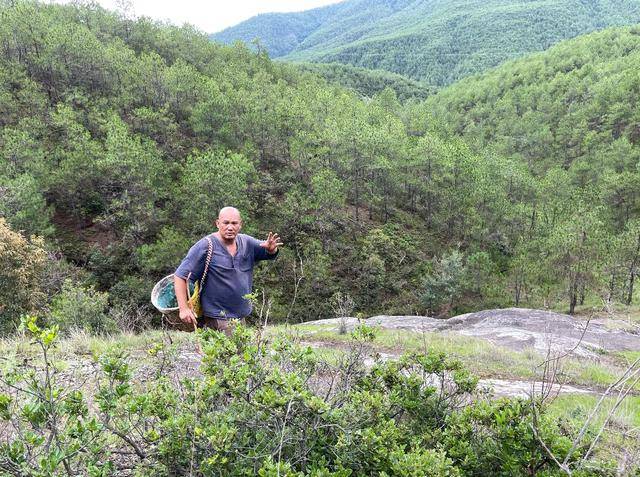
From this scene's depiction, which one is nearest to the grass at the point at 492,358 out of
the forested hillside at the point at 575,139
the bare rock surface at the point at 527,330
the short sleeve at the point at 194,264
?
the bare rock surface at the point at 527,330

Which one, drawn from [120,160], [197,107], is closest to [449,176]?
[197,107]

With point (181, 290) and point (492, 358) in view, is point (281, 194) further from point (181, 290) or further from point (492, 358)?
point (181, 290)

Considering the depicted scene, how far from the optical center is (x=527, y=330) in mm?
11141

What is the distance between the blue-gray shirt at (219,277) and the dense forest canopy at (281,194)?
16.4 metres

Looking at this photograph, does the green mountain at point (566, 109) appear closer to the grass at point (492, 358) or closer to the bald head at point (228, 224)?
the grass at point (492, 358)

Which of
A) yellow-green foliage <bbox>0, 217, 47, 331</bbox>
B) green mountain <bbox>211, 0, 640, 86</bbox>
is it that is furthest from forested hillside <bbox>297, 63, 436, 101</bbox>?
yellow-green foliage <bbox>0, 217, 47, 331</bbox>

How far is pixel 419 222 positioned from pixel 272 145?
15.3 m

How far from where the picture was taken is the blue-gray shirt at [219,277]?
12.1 ft

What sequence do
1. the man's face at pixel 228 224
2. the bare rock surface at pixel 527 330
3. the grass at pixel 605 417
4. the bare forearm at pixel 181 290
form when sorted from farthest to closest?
the bare rock surface at pixel 527 330 < the man's face at pixel 228 224 < the bare forearm at pixel 181 290 < the grass at pixel 605 417

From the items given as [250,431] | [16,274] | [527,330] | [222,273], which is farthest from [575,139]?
[250,431]

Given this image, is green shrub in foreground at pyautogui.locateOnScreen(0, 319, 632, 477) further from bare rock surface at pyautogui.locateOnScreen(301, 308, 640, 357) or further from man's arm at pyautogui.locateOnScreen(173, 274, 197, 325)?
bare rock surface at pyautogui.locateOnScreen(301, 308, 640, 357)

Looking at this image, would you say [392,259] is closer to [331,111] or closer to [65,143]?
[331,111]

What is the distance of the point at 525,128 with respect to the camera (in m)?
54.4

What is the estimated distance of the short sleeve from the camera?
3631mm
